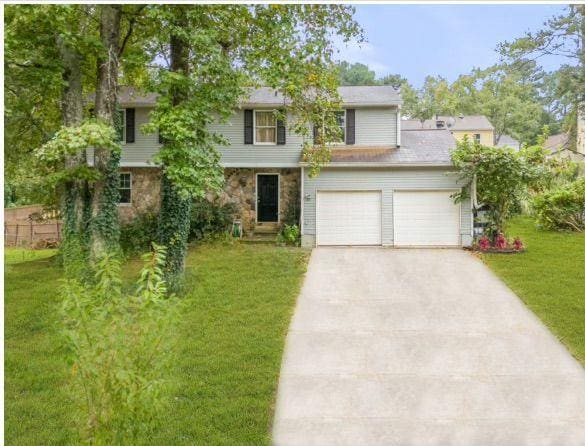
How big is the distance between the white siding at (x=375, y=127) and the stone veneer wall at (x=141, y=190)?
15.2 ft

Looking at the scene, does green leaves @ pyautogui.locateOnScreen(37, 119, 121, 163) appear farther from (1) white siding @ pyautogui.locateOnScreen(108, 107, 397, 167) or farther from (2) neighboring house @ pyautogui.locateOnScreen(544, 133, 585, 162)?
(2) neighboring house @ pyautogui.locateOnScreen(544, 133, 585, 162)

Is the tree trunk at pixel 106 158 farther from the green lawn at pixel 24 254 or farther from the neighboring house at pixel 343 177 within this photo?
the green lawn at pixel 24 254

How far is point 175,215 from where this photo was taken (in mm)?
7438

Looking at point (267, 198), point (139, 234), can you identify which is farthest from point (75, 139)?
point (267, 198)

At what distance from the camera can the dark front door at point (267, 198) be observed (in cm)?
1182

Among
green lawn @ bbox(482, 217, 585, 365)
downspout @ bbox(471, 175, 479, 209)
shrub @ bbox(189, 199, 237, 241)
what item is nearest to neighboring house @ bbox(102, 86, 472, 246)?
downspout @ bbox(471, 175, 479, 209)

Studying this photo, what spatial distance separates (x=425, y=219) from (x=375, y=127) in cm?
245

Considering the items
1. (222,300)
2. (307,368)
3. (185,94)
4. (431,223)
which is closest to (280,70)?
(185,94)

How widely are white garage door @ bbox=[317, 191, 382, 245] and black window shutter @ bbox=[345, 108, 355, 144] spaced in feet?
5.04

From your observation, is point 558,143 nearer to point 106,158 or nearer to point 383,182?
point 383,182

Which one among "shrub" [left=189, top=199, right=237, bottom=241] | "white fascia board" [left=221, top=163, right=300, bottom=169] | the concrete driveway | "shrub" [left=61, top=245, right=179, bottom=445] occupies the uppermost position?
"white fascia board" [left=221, top=163, right=300, bottom=169]

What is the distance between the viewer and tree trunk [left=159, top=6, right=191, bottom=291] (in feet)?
22.9

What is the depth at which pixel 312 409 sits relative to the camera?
4059 millimetres

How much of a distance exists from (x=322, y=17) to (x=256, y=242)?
5.01m
